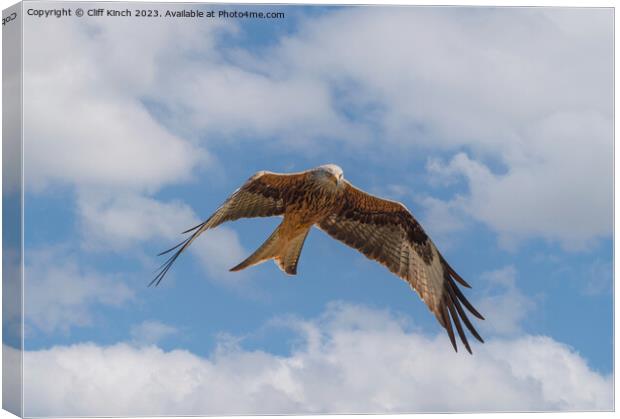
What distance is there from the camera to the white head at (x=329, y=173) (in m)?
7.89

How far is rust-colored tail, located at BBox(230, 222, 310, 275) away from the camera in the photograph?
823 centimetres

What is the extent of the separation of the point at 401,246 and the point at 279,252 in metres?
1.21

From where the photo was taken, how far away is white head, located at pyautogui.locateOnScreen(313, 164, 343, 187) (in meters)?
7.89

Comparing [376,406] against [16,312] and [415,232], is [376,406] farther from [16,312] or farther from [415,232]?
[16,312]

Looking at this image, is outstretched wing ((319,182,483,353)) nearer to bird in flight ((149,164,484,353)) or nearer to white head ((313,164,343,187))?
bird in flight ((149,164,484,353))

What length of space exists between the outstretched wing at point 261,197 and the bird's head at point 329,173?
5.7 inches

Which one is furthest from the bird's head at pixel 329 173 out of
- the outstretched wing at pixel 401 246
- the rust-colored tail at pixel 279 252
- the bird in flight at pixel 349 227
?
the rust-colored tail at pixel 279 252

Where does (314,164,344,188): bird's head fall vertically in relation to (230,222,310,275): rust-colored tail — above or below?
above

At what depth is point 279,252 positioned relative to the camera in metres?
8.34

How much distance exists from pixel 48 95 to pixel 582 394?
17.2 ft

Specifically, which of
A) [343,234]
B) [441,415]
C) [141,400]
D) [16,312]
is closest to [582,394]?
[441,415]

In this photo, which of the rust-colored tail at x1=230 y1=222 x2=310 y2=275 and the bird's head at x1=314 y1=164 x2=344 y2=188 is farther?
the rust-colored tail at x1=230 y1=222 x2=310 y2=275

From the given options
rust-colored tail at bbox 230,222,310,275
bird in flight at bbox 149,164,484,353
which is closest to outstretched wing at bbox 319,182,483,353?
bird in flight at bbox 149,164,484,353

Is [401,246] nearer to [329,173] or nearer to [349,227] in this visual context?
[349,227]
